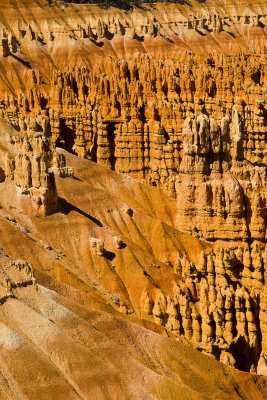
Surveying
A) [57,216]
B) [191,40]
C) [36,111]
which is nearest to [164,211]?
[57,216]

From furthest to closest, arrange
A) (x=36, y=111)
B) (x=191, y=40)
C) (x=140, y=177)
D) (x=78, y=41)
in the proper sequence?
1. (x=191, y=40)
2. (x=78, y=41)
3. (x=36, y=111)
4. (x=140, y=177)

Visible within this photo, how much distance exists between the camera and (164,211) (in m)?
73.0

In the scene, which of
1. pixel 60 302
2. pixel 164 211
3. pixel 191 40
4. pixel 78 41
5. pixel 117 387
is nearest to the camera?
pixel 117 387

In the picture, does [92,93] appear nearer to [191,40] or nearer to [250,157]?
[250,157]

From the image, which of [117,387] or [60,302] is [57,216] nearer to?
[60,302]

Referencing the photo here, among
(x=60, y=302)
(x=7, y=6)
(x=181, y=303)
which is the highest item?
(x=7, y=6)

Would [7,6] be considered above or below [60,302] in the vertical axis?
above

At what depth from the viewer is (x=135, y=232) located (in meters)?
67.9

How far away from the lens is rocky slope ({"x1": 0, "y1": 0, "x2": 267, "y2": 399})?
141 feet

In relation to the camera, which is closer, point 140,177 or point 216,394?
point 216,394

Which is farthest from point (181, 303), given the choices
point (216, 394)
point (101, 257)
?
point (216, 394)

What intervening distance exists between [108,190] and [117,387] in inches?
1452

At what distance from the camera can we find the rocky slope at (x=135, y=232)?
43.1 meters

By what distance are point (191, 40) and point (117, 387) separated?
13790 cm
